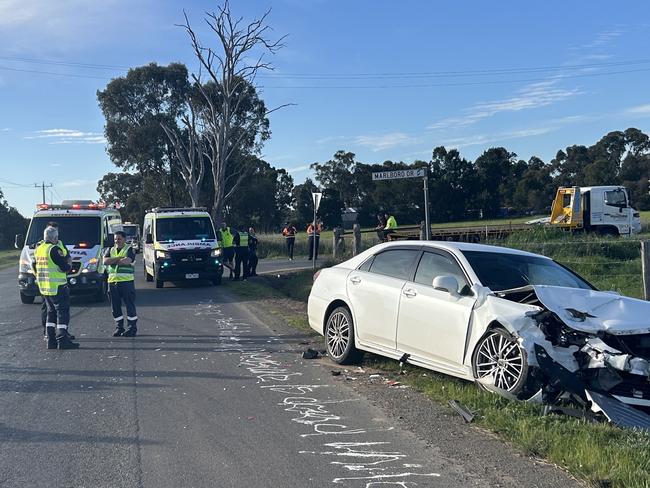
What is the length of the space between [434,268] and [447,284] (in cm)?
75

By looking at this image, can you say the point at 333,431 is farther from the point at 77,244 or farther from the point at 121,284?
the point at 77,244

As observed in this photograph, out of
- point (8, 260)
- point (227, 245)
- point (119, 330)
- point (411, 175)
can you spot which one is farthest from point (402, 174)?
point (8, 260)

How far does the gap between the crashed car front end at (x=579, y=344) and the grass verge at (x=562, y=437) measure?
0.27m

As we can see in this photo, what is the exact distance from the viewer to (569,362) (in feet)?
19.3

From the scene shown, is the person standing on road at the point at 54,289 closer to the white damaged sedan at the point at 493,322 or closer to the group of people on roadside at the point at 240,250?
the white damaged sedan at the point at 493,322

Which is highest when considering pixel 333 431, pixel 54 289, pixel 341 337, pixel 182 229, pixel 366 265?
pixel 182 229

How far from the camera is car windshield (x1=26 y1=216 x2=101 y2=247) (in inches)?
661

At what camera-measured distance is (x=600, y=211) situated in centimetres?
2870

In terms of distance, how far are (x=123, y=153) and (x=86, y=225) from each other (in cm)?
3394

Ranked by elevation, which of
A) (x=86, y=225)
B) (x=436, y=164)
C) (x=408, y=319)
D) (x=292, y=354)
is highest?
(x=436, y=164)

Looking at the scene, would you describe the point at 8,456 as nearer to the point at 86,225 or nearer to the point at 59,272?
the point at 59,272

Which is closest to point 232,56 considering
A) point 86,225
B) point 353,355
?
point 86,225

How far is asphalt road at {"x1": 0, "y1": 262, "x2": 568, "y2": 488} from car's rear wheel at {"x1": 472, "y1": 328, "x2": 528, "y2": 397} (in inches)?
35.8

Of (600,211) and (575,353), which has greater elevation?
(600,211)
